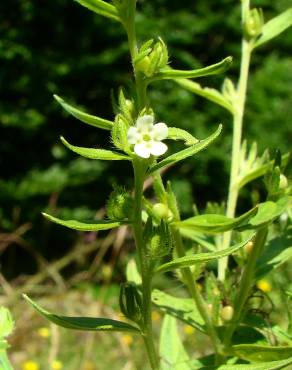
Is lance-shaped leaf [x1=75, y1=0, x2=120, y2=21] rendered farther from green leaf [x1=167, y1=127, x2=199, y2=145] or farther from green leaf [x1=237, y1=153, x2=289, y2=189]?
green leaf [x1=237, y1=153, x2=289, y2=189]

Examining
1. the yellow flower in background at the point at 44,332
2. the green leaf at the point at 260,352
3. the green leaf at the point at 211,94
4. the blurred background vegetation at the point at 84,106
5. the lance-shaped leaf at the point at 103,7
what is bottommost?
the green leaf at the point at 260,352

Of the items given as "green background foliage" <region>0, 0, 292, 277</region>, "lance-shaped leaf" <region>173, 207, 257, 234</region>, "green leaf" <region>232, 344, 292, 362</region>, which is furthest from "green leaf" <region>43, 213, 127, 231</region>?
"green background foliage" <region>0, 0, 292, 277</region>

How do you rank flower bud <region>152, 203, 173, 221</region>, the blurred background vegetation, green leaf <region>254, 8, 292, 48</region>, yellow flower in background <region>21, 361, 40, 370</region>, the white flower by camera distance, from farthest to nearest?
1. the blurred background vegetation
2. yellow flower in background <region>21, 361, 40, 370</region>
3. green leaf <region>254, 8, 292, 48</region>
4. flower bud <region>152, 203, 173, 221</region>
5. the white flower

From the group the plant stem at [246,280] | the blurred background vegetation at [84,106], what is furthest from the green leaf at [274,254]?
the blurred background vegetation at [84,106]

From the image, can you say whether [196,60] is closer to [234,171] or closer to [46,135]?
[46,135]

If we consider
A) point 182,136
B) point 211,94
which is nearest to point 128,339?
point 211,94

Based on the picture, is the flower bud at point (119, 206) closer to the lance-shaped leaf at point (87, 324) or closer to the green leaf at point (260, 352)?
the lance-shaped leaf at point (87, 324)
